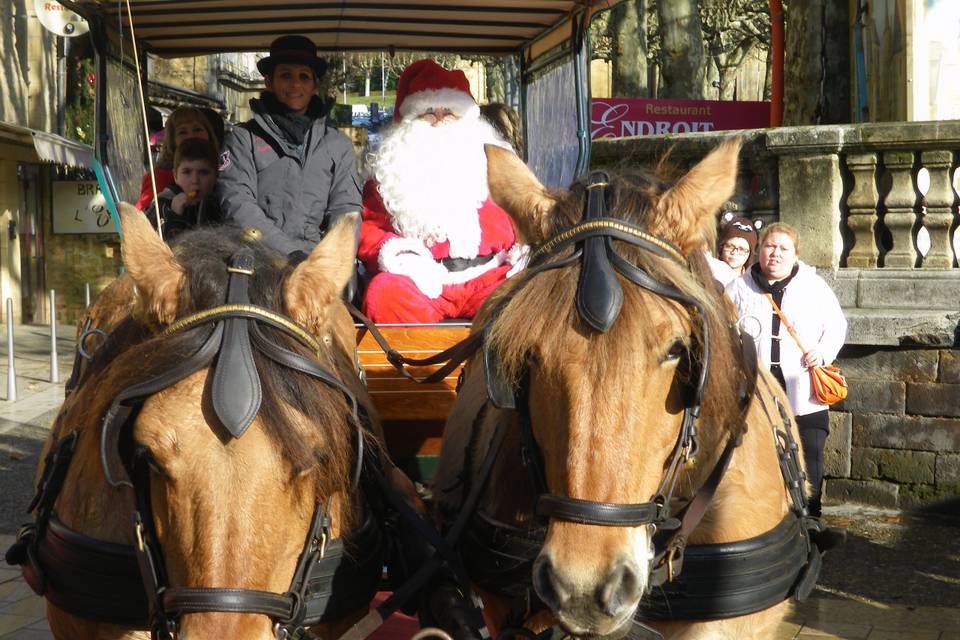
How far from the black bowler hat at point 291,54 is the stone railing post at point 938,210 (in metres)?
4.56

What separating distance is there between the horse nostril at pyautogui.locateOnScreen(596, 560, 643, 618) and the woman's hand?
372 cm

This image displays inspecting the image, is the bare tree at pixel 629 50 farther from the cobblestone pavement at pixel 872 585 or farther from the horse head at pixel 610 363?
the horse head at pixel 610 363

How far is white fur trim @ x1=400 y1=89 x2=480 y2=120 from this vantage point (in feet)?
17.7

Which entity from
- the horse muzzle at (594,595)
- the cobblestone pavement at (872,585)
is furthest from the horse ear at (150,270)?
the cobblestone pavement at (872,585)

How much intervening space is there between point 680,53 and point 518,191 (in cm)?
1546

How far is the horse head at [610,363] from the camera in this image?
245 centimetres

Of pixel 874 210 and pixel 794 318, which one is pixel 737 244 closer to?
pixel 794 318

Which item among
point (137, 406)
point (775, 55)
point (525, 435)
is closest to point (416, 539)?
point (525, 435)

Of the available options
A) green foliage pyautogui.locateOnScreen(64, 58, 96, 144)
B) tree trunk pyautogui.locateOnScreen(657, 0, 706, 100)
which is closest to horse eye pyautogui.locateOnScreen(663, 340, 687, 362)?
tree trunk pyautogui.locateOnScreen(657, 0, 706, 100)

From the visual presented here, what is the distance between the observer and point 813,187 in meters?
7.93

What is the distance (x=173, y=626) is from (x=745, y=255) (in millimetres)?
4659

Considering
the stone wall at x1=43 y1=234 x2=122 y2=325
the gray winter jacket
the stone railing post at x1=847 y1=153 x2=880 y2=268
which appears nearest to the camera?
the gray winter jacket

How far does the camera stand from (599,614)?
240 cm

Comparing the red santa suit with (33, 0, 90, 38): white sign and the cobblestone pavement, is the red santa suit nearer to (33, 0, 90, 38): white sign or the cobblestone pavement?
the cobblestone pavement
